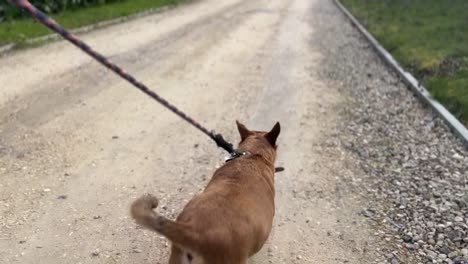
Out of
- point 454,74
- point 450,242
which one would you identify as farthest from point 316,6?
point 450,242

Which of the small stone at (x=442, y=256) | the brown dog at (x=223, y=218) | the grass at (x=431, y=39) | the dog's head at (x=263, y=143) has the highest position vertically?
the brown dog at (x=223, y=218)

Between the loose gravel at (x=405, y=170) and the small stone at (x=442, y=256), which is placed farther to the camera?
the loose gravel at (x=405, y=170)

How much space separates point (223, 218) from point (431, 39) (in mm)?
11925

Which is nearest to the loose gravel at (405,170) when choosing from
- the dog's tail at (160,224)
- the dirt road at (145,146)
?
the dirt road at (145,146)

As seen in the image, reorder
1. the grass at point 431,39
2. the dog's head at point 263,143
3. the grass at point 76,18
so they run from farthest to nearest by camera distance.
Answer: the grass at point 76,18
the grass at point 431,39
the dog's head at point 263,143

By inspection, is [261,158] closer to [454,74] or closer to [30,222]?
[30,222]

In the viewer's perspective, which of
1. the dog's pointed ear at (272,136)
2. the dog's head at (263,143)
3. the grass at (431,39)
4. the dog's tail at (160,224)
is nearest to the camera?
the dog's tail at (160,224)

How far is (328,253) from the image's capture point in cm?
541

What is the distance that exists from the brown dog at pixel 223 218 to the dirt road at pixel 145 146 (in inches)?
49.2

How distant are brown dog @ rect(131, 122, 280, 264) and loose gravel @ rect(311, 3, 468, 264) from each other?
1.86 meters

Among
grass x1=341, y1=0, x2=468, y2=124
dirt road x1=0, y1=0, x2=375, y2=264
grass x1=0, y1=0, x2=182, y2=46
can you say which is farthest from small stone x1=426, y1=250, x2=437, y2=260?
grass x1=0, y1=0, x2=182, y2=46

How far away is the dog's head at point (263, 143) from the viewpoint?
478cm

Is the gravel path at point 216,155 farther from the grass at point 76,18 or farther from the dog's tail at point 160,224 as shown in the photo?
the dog's tail at point 160,224

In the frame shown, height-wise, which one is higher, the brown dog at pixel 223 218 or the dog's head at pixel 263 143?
the brown dog at pixel 223 218
